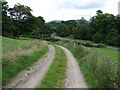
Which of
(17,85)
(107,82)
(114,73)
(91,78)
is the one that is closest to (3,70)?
(17,85)

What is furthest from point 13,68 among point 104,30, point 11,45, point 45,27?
point 45,27

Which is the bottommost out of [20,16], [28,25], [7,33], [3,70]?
[3,70]

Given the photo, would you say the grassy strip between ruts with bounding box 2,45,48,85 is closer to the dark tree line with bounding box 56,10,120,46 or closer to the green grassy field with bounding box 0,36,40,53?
the green grassy field with bounding box 0,36,40,53

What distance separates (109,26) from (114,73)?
48.3 metres

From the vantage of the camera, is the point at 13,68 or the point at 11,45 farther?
the point at 11,45

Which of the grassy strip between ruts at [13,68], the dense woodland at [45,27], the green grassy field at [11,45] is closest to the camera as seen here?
the grassy strip between ruts at [13,68]

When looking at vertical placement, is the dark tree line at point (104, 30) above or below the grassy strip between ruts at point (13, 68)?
above

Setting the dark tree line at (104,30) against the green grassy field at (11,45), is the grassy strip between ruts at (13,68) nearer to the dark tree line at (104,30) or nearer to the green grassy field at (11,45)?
the green grassy field at (11,45)

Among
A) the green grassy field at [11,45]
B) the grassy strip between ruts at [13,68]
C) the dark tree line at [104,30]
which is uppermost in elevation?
the dark tree line at [104,30]

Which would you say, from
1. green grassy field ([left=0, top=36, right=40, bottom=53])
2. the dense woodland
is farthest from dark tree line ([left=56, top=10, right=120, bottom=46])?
green grassy field ([left=0, top=36, right=40, bottom=53])

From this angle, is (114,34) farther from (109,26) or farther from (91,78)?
(91,78)

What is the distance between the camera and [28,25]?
119 ft

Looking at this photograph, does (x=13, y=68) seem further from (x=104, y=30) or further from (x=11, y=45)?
(x=104, y=30)

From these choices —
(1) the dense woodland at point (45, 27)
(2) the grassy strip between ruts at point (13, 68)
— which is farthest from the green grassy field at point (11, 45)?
(1) the dense woodland at point (45, 27)
